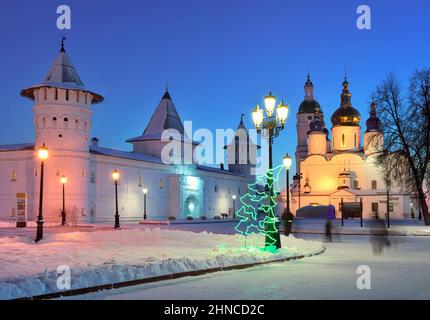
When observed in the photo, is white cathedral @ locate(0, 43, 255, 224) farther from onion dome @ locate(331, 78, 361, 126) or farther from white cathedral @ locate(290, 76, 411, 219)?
onion dome @ locate(331, 78, 361, 126)

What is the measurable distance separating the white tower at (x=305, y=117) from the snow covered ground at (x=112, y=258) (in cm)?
5943

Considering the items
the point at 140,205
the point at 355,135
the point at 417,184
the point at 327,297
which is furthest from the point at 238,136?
the point at 327,297

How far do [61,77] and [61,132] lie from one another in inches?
170

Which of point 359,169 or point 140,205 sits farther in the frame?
point 359,169

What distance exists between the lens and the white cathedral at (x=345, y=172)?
61591 millimetres

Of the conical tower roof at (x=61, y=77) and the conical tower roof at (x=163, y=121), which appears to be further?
the conical tower roof at (x=163, y=121)

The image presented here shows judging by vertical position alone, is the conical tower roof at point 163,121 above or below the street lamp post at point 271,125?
above

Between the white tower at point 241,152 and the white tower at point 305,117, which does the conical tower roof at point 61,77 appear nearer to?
the white tower at point 241,152

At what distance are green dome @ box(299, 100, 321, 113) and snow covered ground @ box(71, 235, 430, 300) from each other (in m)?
64.6

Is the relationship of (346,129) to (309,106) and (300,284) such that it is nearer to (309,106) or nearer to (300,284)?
(309,106)

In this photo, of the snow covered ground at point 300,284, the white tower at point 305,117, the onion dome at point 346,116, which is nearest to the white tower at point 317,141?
the onion dome at point 346,116
